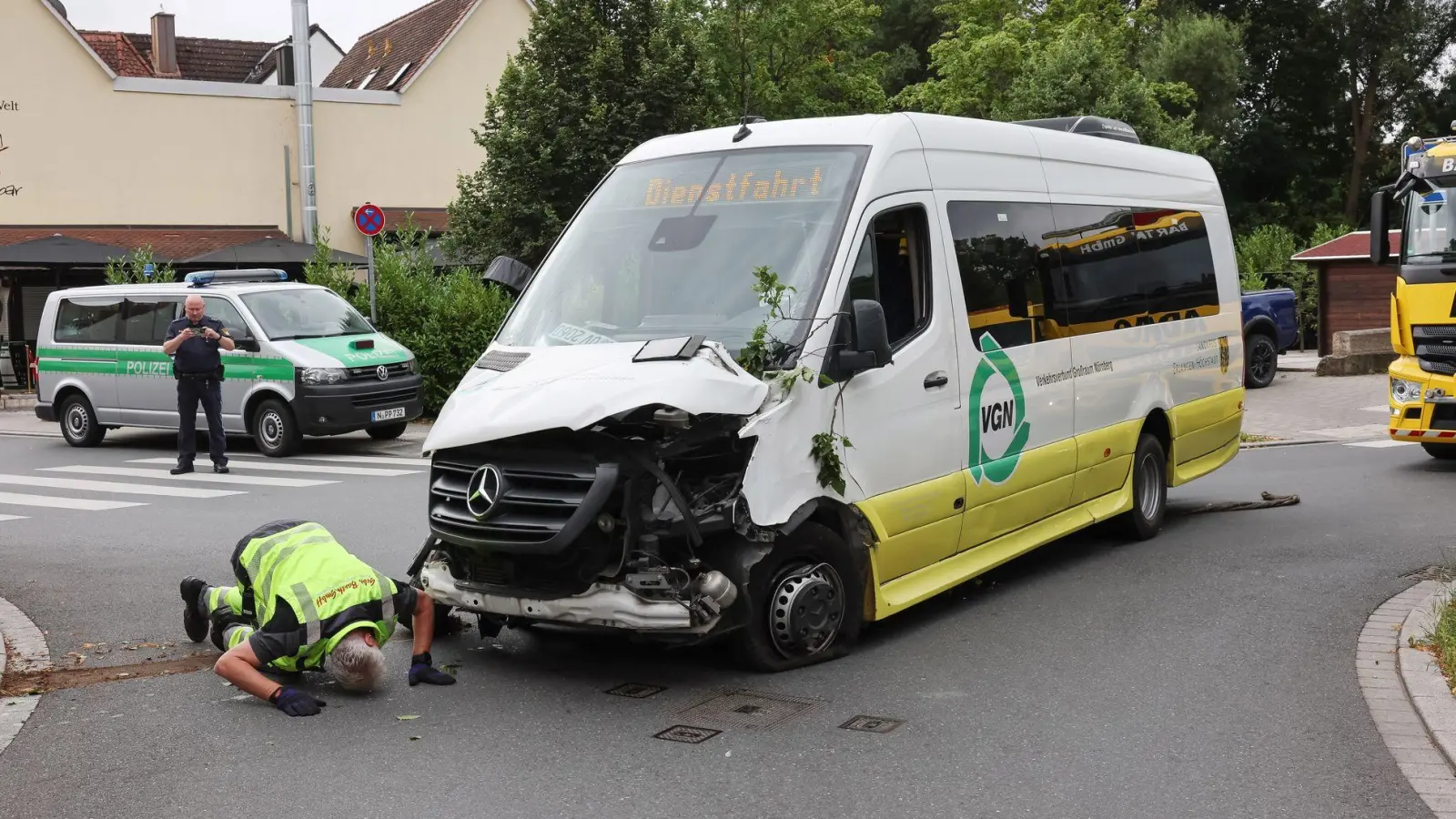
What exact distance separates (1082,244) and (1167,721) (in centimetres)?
397

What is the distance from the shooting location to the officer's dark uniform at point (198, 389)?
15.2m

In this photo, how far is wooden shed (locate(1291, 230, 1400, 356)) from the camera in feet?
85.4

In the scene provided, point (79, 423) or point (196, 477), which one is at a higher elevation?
point (79, 423)

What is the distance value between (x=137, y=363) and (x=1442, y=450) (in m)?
15.1

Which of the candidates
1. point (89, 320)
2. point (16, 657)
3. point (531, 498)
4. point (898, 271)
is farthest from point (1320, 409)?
point (16, 657)

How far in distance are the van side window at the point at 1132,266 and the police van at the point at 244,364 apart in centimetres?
1005

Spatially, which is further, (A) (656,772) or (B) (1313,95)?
(B) (1313,95)

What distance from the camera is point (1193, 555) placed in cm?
942

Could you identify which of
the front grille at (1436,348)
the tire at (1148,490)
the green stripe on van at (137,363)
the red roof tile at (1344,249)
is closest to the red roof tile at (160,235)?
the green stripe on van at (137,363)

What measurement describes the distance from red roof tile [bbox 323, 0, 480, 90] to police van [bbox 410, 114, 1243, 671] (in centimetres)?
3282

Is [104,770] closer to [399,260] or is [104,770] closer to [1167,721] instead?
[1167,721]

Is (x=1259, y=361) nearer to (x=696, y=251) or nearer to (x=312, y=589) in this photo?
(x=696, y=251)

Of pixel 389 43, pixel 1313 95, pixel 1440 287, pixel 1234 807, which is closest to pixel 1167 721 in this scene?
→ pixel 1234 807

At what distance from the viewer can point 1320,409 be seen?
1952 centimetres
